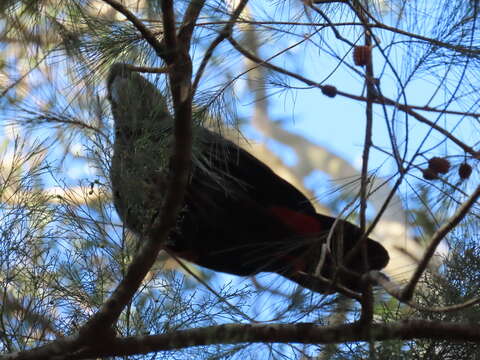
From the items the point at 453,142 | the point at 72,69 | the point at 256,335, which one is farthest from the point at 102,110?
the point at 453,142

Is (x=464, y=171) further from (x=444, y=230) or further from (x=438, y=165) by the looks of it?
(x=444, y=230)

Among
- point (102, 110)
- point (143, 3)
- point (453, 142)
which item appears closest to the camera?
point (453, 142)

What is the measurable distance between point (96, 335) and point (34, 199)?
0.38 meters

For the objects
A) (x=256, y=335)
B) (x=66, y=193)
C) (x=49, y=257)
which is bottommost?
(x=256, y=335)

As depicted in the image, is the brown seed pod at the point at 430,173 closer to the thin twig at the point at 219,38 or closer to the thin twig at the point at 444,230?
the thin twig at the point at 444,230

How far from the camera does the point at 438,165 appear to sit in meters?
1.17

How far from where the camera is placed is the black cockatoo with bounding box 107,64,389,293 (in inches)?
52.2

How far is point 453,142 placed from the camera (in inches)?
47.0

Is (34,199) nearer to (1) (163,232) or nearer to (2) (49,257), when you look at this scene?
(2) (49,257)

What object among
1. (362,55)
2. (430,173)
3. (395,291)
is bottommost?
(395,291)

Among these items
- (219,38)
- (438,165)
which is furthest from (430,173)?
(219,38)

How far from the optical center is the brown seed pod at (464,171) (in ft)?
3.96

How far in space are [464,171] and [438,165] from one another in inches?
2.4

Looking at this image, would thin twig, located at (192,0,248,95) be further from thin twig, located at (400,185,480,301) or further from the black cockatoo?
thin twig, located at (400,185,480,301)
